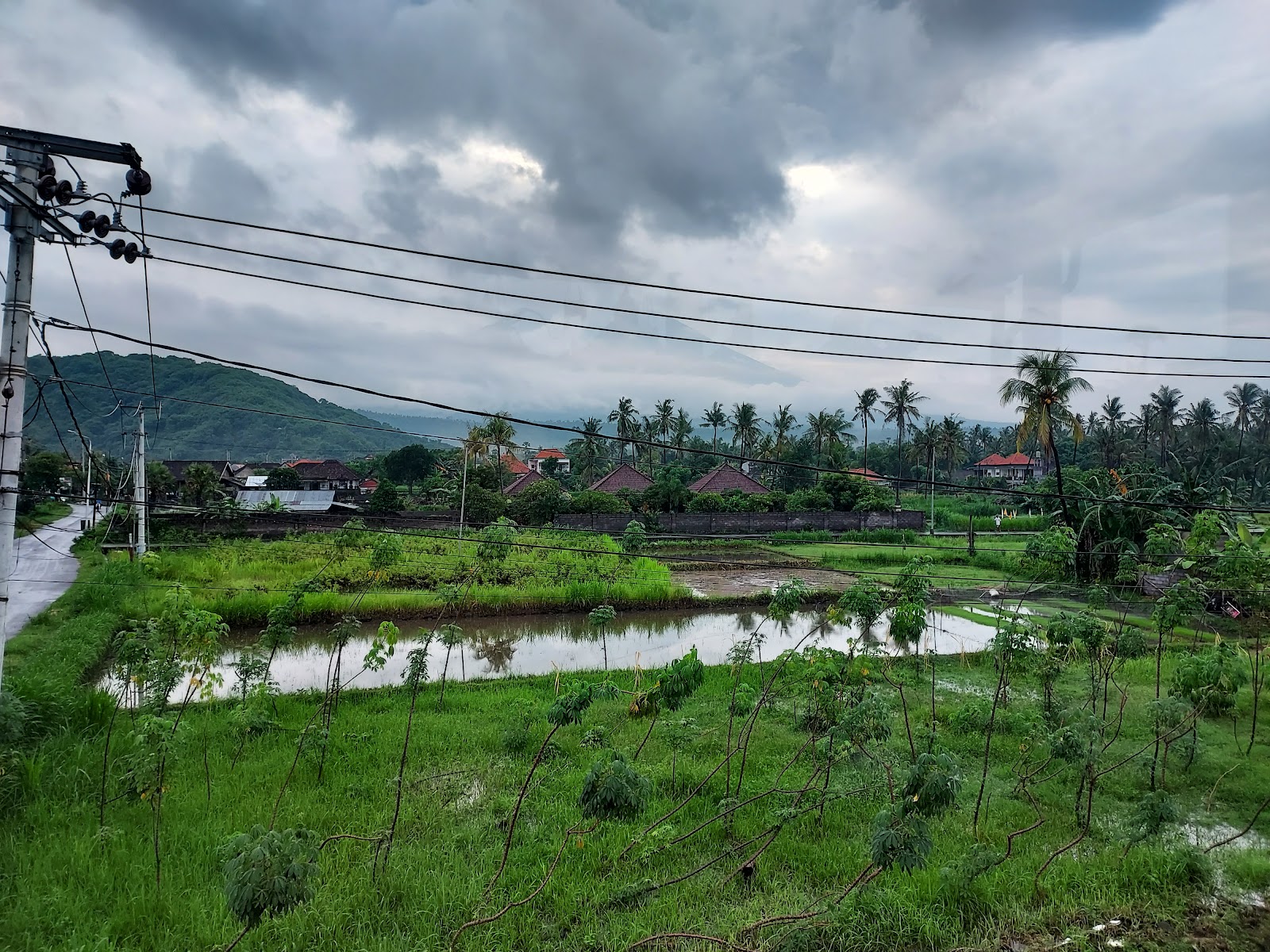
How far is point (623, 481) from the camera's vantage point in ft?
148

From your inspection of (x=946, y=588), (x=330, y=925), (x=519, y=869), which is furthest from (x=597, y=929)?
(x=946, y=588)

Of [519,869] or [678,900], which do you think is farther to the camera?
[519,869]

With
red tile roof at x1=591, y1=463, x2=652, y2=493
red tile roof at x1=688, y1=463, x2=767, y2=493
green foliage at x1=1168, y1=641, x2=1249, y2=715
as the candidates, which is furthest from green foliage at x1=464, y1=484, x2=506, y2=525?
green foliage at x1=1168, y1=641, x2=1249, y2=715

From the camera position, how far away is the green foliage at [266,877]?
10.6 ft

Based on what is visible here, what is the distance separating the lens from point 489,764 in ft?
25.8

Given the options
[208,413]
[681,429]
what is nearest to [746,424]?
[681,429]

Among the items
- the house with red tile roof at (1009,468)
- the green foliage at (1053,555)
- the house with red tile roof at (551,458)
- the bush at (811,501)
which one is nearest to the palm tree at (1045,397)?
the green foliage at (1053,555)

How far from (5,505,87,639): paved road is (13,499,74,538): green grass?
2.25ft

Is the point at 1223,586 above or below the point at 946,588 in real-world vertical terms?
above

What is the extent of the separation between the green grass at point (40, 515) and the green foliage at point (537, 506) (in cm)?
2288

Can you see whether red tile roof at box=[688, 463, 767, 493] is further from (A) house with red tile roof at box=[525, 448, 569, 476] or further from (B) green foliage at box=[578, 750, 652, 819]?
(A) house with red tile roof at box=[525, 448, 569, 476]

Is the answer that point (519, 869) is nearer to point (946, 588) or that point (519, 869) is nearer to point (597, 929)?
point (597, 929)

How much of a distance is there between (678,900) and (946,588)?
21.6 meters

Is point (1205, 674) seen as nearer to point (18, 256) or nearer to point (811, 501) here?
point (18, 256)
